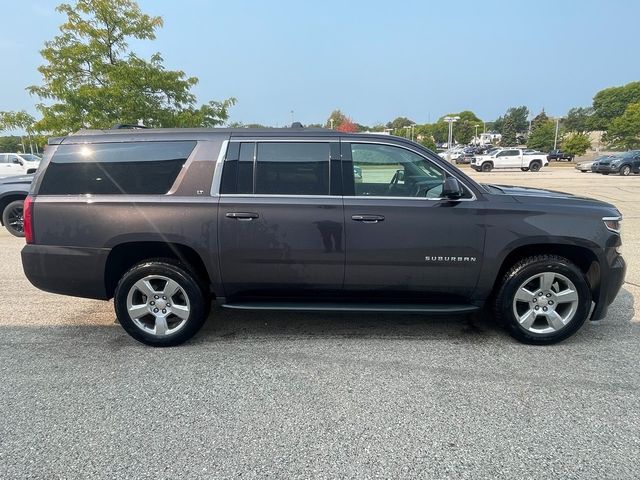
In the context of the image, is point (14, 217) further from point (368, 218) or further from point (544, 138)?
point (544, 138)

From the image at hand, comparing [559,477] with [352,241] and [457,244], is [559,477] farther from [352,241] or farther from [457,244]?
[352,241]

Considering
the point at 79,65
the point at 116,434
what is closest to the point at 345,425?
the point at 116,434

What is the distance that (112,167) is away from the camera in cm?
381

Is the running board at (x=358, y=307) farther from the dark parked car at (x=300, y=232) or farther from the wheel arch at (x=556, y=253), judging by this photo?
the wheel arch at (x=556, y=253)

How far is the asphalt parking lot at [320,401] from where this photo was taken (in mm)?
2443

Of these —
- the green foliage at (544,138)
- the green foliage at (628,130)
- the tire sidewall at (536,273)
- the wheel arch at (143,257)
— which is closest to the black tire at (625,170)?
the tire sidewall at (536,273)

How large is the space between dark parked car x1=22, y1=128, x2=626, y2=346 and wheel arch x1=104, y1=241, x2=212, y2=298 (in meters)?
0.02

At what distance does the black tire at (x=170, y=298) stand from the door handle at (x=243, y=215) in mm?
645

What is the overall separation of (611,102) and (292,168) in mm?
100320

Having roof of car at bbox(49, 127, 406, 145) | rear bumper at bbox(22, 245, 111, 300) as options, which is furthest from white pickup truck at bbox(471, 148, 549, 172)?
rear bumper at bbox(22, 245, 111, 300)

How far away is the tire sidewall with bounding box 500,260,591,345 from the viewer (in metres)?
3.72

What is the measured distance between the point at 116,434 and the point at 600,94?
350ft

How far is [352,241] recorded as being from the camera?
370 centimetres

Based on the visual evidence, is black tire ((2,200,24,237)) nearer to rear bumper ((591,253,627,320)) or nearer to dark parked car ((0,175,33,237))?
dark parked car ((0,175,33,237))
